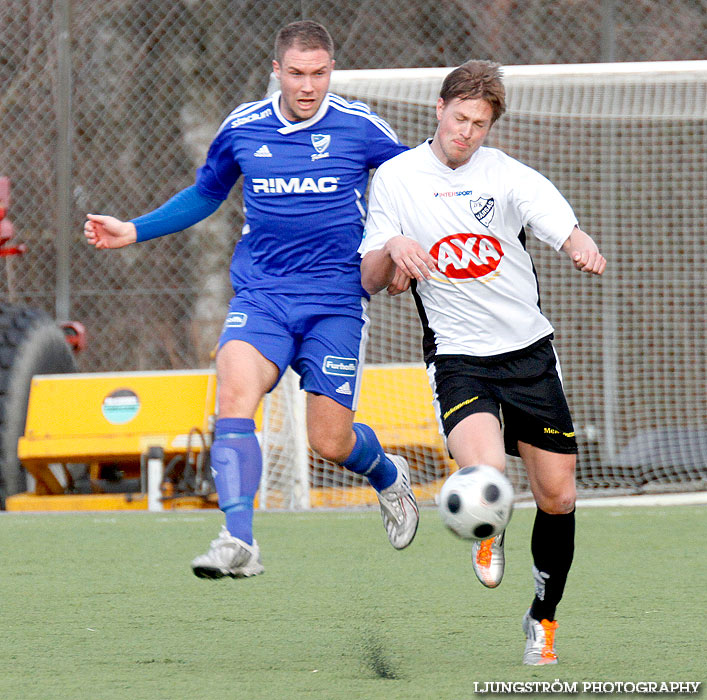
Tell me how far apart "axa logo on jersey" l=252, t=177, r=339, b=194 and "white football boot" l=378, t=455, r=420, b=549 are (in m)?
1.22

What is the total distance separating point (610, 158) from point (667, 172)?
43 cm

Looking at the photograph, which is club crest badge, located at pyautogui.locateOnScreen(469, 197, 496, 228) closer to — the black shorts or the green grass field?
the black shorts

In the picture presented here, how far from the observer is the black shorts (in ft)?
11.9

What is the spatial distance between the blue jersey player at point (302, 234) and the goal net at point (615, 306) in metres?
3.74

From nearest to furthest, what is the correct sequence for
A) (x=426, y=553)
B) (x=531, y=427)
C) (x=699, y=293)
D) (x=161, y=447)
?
(x=531, y=427) → (x=426, y=553) → (x=161, y=447) → (x=699, y=293)

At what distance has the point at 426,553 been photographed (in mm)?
5961

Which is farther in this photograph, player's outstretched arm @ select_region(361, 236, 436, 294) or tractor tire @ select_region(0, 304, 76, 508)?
tractor tire @ select_region(0, 304, 76, 508)

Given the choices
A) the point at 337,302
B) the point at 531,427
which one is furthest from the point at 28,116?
the point at 531,427

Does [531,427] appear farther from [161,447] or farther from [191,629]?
[161,447]

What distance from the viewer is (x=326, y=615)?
4.39 m

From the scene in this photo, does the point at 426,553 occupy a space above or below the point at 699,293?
below

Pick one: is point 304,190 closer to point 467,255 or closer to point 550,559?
point 467,255

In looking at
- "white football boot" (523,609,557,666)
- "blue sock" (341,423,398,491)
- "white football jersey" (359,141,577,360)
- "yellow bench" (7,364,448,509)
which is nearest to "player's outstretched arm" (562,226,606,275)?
"white football jersey" (359,141,577,360)

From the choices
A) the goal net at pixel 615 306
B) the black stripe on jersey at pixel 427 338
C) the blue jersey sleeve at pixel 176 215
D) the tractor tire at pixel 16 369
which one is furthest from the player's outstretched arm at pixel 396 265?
the tractor tire at pixel 16 369
